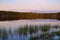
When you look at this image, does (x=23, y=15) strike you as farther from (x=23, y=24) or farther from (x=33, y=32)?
(x=33, y=32)

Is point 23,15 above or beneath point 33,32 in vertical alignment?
above

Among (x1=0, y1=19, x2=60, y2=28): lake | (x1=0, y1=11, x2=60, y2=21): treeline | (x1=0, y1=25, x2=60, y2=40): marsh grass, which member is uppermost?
(x1=0, y1=11, x2=60, y2=21): treeline

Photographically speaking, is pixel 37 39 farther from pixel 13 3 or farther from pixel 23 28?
pixel 13 3

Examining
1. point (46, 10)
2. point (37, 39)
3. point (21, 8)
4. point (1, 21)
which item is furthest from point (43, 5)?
point (1, 21)

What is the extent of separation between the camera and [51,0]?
139 centimetres

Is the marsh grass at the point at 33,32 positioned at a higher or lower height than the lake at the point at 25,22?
lower

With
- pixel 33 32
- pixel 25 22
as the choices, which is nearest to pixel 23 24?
pixel 25 22

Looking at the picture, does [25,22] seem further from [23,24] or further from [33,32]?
[33,32]

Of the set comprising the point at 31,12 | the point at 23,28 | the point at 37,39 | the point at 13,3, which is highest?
the point at 13,3

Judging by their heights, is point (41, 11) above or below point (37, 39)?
above

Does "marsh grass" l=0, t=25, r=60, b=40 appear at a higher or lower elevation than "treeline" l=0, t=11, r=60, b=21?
lower

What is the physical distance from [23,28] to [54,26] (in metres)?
0.35

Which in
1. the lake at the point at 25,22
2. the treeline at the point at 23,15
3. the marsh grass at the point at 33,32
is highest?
the treeline at the point at 23,15

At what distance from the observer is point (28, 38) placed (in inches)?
52.6
